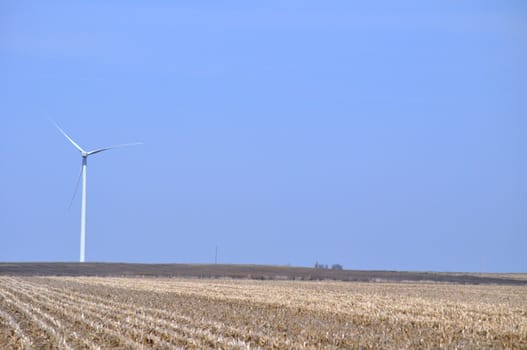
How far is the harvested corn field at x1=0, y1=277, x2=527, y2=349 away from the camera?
22.8 metres

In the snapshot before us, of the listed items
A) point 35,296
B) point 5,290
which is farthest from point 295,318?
point 5,290

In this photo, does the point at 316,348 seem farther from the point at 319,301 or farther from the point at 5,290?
the point at 5,290

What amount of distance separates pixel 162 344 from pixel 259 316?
857cm

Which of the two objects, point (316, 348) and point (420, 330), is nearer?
point (316, 348)

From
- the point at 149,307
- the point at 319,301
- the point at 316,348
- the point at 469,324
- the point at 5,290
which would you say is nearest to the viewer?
the point at 316,348

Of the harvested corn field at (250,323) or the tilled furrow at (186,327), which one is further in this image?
the harvested corn field at (250,323)

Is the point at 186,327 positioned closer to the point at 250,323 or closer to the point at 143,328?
the point at 143,328

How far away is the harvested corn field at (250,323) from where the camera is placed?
74.6 feet

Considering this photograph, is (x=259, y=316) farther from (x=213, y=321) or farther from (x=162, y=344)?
(x=162, y=344)

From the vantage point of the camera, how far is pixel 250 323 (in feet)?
91.5

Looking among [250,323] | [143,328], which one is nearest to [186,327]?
[143,328]

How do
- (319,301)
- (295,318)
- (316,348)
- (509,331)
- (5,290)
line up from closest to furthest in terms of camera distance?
(316,348) < (509,331) < (295,318) < (319,301) < (5,290)

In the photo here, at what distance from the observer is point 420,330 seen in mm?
26062

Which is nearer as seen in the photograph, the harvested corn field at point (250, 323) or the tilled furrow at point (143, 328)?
the tilled furrow at point (143, 328)
